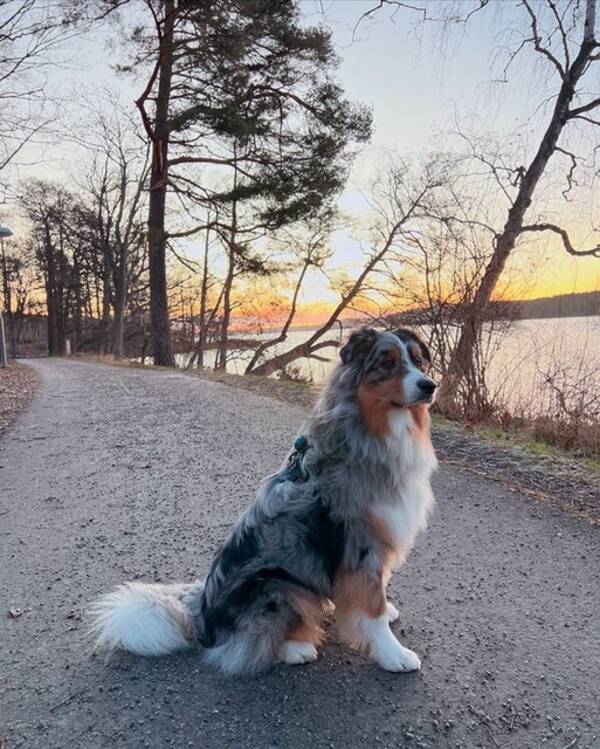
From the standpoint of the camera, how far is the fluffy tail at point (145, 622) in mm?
2682

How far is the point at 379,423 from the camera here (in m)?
2.81

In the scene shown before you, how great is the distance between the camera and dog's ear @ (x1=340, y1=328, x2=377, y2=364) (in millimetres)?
2930

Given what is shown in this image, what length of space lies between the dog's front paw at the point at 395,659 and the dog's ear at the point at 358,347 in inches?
56.9

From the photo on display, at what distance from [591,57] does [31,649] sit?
10673mm

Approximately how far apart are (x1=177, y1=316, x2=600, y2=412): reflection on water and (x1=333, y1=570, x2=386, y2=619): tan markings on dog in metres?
4.26

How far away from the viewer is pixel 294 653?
2.67 meters

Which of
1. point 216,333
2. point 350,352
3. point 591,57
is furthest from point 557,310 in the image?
point 216,333

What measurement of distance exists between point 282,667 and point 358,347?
1.66 m

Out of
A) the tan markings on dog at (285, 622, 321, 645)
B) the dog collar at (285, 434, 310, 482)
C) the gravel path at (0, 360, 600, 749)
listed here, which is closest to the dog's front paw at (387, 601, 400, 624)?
the gravel path at (0, 360, 600, 749)

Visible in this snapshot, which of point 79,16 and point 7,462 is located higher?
point 79,16

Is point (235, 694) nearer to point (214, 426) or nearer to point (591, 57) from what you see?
point (214, 426)

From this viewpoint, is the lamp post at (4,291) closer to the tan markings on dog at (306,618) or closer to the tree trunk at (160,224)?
the tree trunk at (160,224)

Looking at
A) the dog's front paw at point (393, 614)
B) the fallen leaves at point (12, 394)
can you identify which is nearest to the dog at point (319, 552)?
the dog's front paw at point (393, 614)

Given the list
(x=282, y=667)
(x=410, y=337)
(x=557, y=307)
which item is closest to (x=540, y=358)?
(x=557, y=307)
